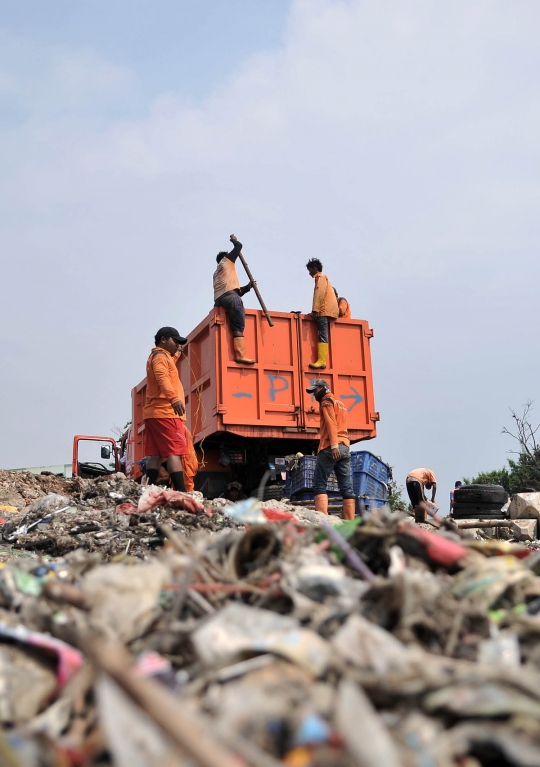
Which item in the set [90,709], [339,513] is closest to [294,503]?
[339,513]

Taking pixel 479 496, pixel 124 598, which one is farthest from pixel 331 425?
pixel 124 598

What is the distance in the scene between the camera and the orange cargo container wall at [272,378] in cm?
973

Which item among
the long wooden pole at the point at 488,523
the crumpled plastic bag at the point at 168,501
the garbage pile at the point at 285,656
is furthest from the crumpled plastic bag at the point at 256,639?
the long wooden pole at the point at 488,523

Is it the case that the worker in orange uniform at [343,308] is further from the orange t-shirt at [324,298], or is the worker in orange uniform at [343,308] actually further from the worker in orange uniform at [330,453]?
the worker in orange uniform at [330,453]

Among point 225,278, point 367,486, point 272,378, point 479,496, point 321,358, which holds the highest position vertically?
point 225,278

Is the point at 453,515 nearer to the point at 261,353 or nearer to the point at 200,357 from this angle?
the point at 261,353

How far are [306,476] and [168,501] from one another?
11.7ft

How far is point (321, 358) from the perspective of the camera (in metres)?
10.1

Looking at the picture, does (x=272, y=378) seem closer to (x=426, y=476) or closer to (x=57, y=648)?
(x=426, y=476)

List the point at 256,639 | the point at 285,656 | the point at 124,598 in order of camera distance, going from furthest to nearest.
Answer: the point at 124,598, the point at 256,639, the point at 285,656

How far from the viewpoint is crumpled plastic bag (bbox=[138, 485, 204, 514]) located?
253 inches

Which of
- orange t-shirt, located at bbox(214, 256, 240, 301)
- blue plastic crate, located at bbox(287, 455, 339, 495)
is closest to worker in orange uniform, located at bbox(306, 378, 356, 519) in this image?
blue plastic crate, located at bbox(287, 455, 339, 495)

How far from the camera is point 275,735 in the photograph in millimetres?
1408

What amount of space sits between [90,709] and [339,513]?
7.95 meters
